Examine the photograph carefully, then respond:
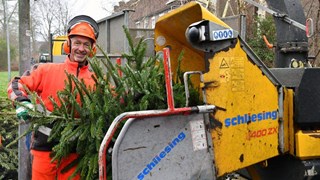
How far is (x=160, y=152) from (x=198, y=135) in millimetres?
294

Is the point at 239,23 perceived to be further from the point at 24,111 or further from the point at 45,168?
the point at 24,111

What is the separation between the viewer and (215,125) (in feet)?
8.88

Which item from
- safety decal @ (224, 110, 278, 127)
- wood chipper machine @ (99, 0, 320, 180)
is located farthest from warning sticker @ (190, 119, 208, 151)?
safety decal @ (224, 110, 278, 127)

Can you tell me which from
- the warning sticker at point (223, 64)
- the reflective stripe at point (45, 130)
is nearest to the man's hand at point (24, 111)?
A: the reflective stripe at point (45, 130)

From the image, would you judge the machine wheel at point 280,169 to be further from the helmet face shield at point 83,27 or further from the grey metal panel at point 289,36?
the helmet face shield at point 83,27

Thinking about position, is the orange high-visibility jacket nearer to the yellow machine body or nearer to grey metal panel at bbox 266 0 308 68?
the yellow machine body

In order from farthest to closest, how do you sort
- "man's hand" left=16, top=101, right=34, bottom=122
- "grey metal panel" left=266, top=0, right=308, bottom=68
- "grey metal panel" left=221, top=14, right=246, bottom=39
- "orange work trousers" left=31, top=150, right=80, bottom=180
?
"grey metal panel" left=221, top=14, right=246, bottom=39 → "grey metal panel" left=266, top=0, right=308, bottom=68 → "orange work trousers" left=31, top=150, right=80, bottom=180 → "man's hand" left=16, top=101, right=34, bottom=122

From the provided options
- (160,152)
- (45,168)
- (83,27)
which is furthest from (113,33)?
(160,152)

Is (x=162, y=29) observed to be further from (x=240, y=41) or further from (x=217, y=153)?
(x=217, y=153)

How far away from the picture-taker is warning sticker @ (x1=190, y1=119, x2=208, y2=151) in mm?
2633

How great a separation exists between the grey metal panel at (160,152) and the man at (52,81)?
31.7 inches

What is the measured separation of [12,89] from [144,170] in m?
1.48

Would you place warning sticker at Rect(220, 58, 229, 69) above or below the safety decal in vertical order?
above

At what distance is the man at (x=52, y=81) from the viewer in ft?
10.9
